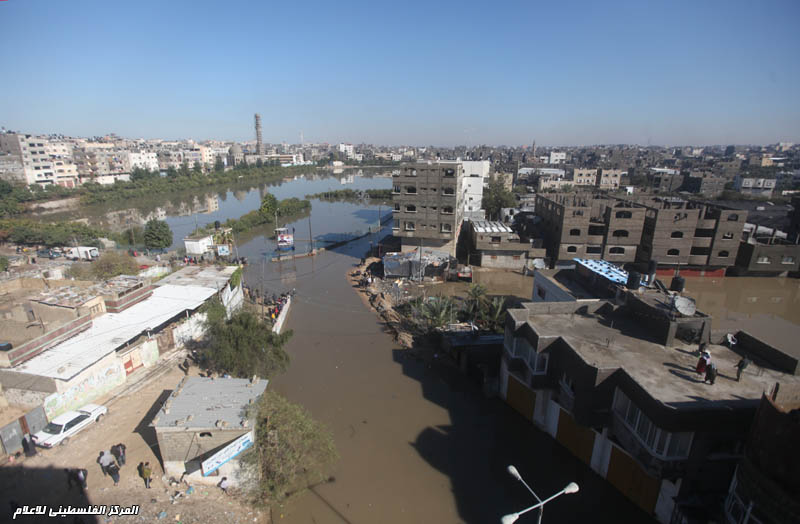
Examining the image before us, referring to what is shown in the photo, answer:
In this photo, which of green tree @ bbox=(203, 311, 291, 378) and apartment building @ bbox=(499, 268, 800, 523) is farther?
green tree @ bbox=(203, 311, 291, 378)

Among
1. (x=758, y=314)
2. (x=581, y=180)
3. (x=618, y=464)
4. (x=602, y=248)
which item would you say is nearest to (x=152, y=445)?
(x=618, y=464)

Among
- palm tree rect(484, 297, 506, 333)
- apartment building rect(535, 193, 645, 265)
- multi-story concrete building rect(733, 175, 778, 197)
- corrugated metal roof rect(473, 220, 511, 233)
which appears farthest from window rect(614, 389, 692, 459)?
multi-story concrete building rect(733, 175, 778, 197)

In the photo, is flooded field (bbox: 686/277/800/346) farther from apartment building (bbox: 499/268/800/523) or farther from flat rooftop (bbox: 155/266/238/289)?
flat rooftop (bbox: 155/266/238/289)

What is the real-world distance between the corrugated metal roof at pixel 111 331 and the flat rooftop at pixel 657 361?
12627mm

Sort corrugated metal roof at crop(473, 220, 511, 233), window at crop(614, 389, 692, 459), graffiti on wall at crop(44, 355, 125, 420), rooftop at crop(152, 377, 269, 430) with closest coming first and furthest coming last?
window at crop(614, 389, 692, 459) → rooftop at crop(152, 377, 269, 430) → graffiti on wall at crop(44, 355, 125, 420) → corrugated metal roof at crop(473, 220, 511, 233)

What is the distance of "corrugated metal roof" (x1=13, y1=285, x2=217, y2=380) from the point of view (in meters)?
10.8

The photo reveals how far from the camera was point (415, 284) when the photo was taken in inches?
935

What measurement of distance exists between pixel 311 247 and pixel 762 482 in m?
30.0

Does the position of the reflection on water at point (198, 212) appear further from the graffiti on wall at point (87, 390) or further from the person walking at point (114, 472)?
the person walking at point (114, 472)

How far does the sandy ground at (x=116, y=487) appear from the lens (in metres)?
8.09

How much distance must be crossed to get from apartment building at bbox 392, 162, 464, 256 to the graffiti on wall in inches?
728

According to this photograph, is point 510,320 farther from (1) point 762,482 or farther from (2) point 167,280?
(2) point 167,280

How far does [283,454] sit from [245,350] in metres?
3.91

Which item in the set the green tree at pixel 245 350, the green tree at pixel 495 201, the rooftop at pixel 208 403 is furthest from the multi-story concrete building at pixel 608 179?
the rooftop at pixel 208 403
